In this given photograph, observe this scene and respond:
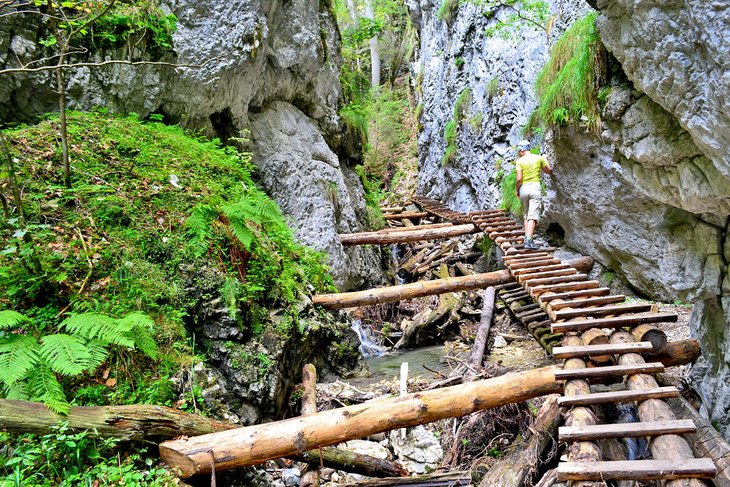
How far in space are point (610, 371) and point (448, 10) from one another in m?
14.9

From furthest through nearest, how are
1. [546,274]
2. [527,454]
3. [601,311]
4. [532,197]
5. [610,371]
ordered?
[532,197] < [546,274] < [601,311] < [527,454] < [610,371]

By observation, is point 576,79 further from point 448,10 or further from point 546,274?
point 448,10

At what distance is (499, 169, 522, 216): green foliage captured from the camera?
916 cm

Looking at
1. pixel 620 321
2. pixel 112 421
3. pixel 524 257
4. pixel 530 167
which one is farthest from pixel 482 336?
pixel 112 421

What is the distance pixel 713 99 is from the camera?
120 inches

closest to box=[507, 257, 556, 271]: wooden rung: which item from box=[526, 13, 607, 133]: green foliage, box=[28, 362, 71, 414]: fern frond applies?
box=[526, 13, 607, 133]: green foliage

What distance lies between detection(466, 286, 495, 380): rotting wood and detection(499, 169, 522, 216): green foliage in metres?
1.86

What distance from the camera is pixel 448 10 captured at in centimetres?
1509

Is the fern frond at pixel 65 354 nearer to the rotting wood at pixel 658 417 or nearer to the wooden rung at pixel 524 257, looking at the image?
the rotting wood at pixel 658 417

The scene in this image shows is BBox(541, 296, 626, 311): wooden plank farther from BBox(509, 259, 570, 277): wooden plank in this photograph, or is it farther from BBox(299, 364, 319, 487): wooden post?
BBox(299, 364, 319, 487): wooden post

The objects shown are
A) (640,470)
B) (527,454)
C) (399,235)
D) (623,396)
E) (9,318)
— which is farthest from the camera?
(399,235)

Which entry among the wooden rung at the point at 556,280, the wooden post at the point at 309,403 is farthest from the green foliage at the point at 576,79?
the wooden post at the point at 309,403

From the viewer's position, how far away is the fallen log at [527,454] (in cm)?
360

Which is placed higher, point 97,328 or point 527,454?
point 97,328
